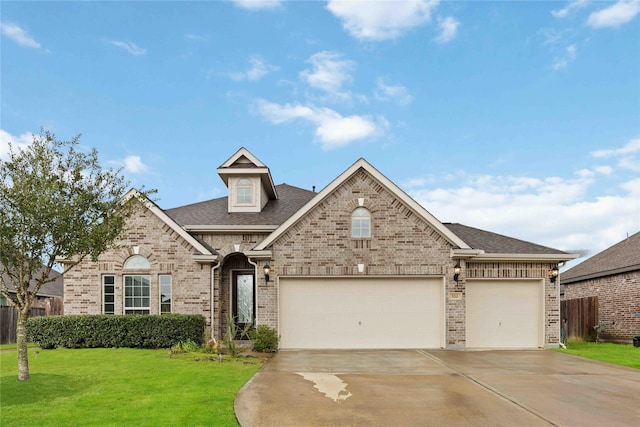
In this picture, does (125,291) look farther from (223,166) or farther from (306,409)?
(306,409)

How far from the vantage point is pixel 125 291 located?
16.5 m

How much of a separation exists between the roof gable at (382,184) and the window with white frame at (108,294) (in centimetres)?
525

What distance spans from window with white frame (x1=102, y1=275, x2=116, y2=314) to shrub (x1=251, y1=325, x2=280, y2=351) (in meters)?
5.22

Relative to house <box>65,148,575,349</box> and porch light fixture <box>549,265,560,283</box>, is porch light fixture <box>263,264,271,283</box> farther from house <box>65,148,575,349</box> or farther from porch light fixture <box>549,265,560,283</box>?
porch light fixture <box>549,265,560,283</box>

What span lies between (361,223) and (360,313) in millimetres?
2911

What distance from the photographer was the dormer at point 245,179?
1895 centimetres

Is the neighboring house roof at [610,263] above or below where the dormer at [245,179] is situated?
below

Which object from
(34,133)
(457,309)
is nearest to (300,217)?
(457,309)

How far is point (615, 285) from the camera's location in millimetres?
20219

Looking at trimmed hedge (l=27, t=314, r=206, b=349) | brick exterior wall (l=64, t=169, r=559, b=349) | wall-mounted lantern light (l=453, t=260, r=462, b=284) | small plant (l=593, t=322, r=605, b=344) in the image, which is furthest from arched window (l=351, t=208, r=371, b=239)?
small plant (l=593, t=322, r=605, b=344)

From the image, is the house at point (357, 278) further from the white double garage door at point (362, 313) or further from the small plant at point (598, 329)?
the small plant at point (598, 329)

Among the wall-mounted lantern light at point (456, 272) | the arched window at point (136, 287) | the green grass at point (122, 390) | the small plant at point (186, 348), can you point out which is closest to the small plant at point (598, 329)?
the wall-mounted lantern light at point (456, 272)

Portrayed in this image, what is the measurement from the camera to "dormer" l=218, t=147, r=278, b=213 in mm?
18953

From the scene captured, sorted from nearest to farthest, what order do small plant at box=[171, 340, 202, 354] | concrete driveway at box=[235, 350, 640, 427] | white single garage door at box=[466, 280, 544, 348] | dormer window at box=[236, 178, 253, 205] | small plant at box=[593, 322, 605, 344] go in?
concrete driveway at box=[235, 350, 640, 427], small plant at box=[171, 340, 202, 354], white single garage door at box=[466, 280, 544, 348], dormer window at box=[236, 178, 253, 205], small plant at box=[593, 322, 605, 344]
